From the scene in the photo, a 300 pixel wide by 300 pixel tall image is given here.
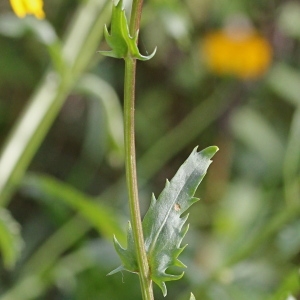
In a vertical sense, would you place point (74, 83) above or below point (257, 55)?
above

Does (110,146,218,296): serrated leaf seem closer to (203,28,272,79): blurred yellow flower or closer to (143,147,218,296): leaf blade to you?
(143,147,218,296): leaf blade

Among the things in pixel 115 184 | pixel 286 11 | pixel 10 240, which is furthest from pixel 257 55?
pixel 10 240

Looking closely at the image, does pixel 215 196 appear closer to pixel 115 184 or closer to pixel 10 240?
pixel 115 184

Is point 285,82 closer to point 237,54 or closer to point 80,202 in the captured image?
point 237,54

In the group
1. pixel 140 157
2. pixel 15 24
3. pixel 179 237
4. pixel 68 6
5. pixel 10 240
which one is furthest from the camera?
pixel 68 6

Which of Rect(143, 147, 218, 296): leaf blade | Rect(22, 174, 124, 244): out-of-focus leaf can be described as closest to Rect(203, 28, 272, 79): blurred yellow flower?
Rect(22, 174, 124, 244): out-of-focus leaf

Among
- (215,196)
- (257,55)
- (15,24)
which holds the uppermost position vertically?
(15,24)

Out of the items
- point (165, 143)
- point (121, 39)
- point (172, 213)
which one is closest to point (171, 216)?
point (172, 213)

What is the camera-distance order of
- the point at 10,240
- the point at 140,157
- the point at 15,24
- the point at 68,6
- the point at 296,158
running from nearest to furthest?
1. the point at 10,240
2. the point at 15,24
3. the point at 296,158
4. the point at 140,157
5. the point at 68,6
